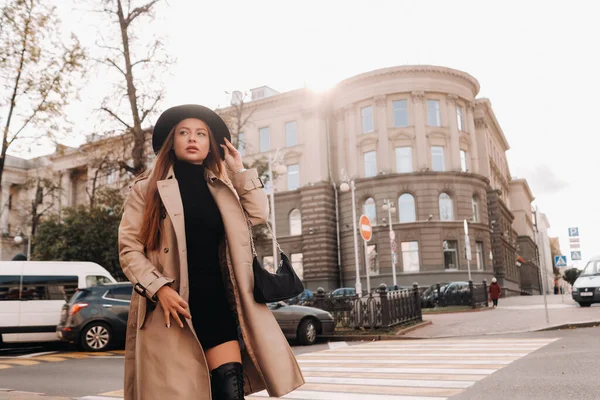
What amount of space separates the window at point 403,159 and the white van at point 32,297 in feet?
105

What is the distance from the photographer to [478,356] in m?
10.1

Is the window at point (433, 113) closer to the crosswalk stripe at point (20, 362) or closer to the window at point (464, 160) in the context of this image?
the window at point (464, 160)

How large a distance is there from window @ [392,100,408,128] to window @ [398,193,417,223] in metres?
5.65

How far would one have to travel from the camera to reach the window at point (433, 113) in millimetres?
45978

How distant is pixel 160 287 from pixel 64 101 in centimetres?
1898

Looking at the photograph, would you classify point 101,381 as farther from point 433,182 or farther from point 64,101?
point 433,182

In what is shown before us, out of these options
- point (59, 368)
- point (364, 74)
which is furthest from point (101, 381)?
point (364, 74)

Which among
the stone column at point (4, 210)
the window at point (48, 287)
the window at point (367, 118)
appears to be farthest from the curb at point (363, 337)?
the stone column at point (4, 210)

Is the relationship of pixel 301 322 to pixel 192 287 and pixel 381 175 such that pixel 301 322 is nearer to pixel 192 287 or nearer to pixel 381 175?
pixel 192 287

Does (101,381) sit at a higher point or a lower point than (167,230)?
lower

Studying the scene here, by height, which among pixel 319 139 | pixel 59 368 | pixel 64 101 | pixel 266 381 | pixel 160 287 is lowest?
pixel 59 368

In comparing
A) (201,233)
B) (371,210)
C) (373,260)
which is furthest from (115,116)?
(371,210)

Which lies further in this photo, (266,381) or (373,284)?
(373,284)

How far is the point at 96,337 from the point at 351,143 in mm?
34189
